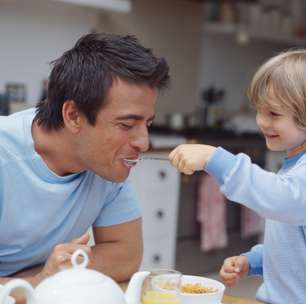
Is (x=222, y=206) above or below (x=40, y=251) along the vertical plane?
below

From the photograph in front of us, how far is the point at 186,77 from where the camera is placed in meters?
4.86

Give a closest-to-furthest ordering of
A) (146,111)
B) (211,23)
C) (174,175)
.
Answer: (146,111), (174,175), (211,23)

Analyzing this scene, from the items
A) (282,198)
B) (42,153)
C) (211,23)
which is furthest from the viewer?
(211,23)

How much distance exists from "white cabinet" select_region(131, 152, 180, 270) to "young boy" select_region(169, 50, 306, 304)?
6.77ft

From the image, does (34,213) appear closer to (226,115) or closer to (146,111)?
(146,111)

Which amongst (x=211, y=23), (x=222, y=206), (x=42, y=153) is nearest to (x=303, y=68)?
(x=42, y=153)

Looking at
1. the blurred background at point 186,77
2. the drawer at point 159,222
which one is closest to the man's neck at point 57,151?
the blurred background at point 186,77

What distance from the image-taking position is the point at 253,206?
1259 millimetres

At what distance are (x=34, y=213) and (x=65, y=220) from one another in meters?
0.08

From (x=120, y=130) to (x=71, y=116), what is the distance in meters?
0.12

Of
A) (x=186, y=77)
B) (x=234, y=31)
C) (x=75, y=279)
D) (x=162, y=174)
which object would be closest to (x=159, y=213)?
(x=162, y=174)

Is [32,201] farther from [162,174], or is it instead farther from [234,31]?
[234,31]

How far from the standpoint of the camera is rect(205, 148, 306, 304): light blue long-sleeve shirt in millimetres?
1230

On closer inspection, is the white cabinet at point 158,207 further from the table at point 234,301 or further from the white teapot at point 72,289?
the white teapot at point 72,289
